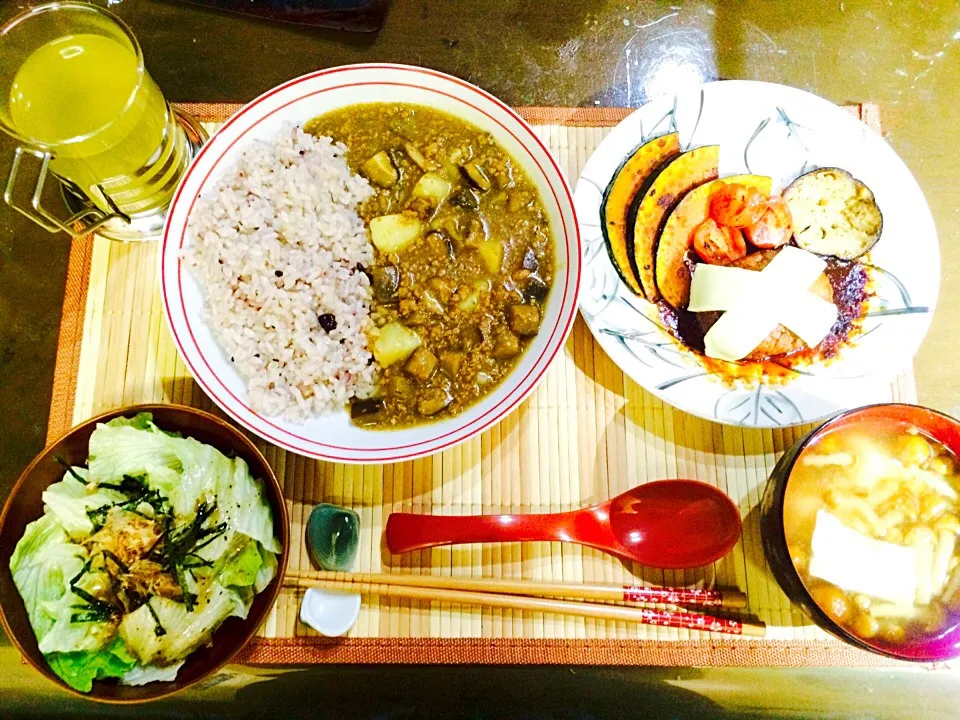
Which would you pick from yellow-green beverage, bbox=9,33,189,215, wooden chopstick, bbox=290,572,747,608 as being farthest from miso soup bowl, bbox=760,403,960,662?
yellow-green beverage, bbox=9,33,189,215

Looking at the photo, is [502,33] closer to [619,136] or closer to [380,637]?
[619,136]

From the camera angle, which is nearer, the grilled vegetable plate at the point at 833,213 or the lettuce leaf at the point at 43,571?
the lettuce leaf at the point at 43,571

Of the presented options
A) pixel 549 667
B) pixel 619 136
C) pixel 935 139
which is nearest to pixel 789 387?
pixel 619 136

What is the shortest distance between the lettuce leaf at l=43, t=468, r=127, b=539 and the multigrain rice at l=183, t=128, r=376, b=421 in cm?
49

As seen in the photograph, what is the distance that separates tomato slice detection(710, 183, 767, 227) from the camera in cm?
239

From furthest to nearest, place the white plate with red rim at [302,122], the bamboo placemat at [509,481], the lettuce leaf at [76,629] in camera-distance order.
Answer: the bamboo placemat at [509,481] → the white plate with red rim at [302,122] → the lettuce leaf at [76,629]

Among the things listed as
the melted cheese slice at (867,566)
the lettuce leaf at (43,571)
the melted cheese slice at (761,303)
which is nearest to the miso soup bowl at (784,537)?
the melted cheese slice at (867,566)

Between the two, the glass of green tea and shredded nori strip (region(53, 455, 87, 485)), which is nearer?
shredded nori strip (region(53, 455, 87, 485))

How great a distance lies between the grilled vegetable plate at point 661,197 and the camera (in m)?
2.39

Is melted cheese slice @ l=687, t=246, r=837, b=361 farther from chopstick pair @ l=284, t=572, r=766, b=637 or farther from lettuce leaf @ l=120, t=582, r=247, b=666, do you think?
lettuce leaf @ l=120, t=582, r=247, b=666

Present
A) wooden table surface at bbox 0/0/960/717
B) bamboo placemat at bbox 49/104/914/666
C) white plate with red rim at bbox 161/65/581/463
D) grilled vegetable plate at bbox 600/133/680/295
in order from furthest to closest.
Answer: wooden table surface at bbox 0/0/960/717, grilled vegetable plate at bbox 600/133/680/295, bamboo placemat at bbox 49/104/914/666, white plate with red rim at bbox 161/65/581/463

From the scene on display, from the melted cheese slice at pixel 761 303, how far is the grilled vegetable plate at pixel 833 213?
0.14 m

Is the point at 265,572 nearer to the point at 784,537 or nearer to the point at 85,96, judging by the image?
the point at 784,537

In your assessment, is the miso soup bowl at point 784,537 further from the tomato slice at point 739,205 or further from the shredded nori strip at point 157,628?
the shredded nori strip at point 157,628
